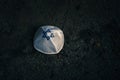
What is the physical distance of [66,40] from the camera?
3955mm

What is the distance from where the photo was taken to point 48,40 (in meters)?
3.68

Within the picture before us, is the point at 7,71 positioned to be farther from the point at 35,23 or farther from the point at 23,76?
the point at 35,23

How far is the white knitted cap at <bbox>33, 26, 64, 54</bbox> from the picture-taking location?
368 centimetres

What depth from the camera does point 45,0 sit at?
3984mm

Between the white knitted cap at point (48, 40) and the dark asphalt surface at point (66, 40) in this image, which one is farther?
the dark asphalt surface at point (66, 40)

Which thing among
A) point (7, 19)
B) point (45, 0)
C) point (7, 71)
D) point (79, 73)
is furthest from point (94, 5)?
point (7, 71)

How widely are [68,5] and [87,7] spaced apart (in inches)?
11.6

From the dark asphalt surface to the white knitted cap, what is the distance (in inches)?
4.9

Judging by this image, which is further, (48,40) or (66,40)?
(66,40)

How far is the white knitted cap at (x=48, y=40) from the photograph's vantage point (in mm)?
3682

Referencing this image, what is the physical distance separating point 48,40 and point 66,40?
37cm

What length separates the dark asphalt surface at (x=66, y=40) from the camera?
3.82 metres

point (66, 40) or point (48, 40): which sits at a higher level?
point (48, 40)

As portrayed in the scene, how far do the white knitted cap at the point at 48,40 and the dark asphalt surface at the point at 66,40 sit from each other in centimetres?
12
